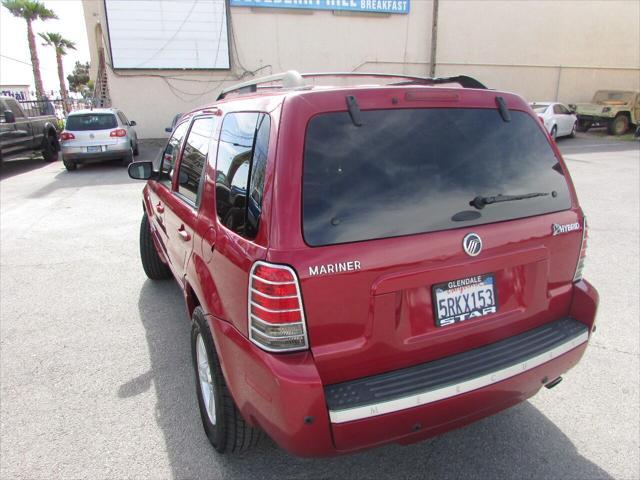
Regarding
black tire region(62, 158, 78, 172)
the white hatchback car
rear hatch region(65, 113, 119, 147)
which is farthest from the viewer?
the white hatchback car

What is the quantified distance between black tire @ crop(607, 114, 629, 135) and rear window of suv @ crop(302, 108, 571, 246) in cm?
2330

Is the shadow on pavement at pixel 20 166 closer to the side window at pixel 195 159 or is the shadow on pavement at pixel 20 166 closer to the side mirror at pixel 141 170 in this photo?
the side mirror at pixel 141 170

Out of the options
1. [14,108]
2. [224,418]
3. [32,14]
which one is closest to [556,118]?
[14,108]

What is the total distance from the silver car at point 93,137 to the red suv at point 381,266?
11.8m

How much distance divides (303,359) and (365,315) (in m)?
0.31

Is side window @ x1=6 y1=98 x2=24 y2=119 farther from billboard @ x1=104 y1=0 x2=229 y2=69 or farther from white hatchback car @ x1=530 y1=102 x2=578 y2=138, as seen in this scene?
white hatchback car @ x1=530 y1=102 x2=578 y2=138

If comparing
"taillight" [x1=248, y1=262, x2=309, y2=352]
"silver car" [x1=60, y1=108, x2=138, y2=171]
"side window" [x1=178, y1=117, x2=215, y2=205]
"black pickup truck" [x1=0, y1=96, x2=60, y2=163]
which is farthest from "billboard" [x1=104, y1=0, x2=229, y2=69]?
"taillight" [x1=248, y1=262, x2=309, y2=352]

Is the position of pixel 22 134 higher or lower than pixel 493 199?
lower

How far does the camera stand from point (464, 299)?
2.12m

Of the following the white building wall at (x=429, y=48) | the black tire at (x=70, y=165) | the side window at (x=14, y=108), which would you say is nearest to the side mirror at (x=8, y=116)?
the side window at (x=14, y=108)

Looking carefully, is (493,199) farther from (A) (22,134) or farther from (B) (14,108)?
(B) (14,108)

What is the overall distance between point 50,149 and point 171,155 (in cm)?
1467

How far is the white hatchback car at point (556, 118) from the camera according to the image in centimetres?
1841

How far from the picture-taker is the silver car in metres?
12.8
